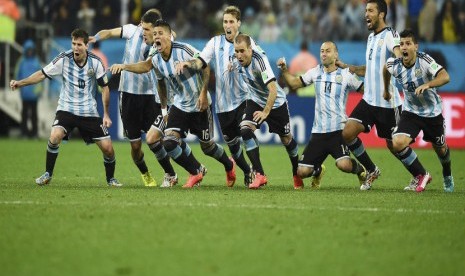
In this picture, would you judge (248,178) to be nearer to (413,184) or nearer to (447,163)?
(413,184)

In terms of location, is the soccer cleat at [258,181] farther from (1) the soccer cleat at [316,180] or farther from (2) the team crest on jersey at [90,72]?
(2) the team crest on jersey at [90,72]

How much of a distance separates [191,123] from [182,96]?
393 mm

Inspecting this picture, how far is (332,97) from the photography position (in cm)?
1365

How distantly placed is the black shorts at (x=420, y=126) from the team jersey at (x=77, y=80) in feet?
13.4

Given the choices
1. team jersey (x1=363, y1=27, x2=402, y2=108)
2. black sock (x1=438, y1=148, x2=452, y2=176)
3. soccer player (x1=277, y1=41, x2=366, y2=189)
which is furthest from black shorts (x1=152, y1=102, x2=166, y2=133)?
black sock (x1=438, y1=148, x2=452, y2=176)

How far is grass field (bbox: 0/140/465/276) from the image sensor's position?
296 inches

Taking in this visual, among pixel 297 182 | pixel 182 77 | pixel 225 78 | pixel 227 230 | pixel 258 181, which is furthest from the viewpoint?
pixel 297 182

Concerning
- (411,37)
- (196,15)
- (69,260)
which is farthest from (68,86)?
(196,15)

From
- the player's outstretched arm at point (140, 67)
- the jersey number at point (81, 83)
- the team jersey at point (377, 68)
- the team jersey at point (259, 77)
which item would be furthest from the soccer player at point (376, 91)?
the jersey number at point (81, 83)

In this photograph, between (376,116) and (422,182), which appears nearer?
(422,182)

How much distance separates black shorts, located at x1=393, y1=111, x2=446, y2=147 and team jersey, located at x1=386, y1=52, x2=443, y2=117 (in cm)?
6

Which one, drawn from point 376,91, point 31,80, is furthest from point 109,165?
point 376,91

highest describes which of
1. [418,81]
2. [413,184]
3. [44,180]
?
[418,81]

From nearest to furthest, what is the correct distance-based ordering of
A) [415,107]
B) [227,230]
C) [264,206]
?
[227,230]
[264,206]
[415,107]
